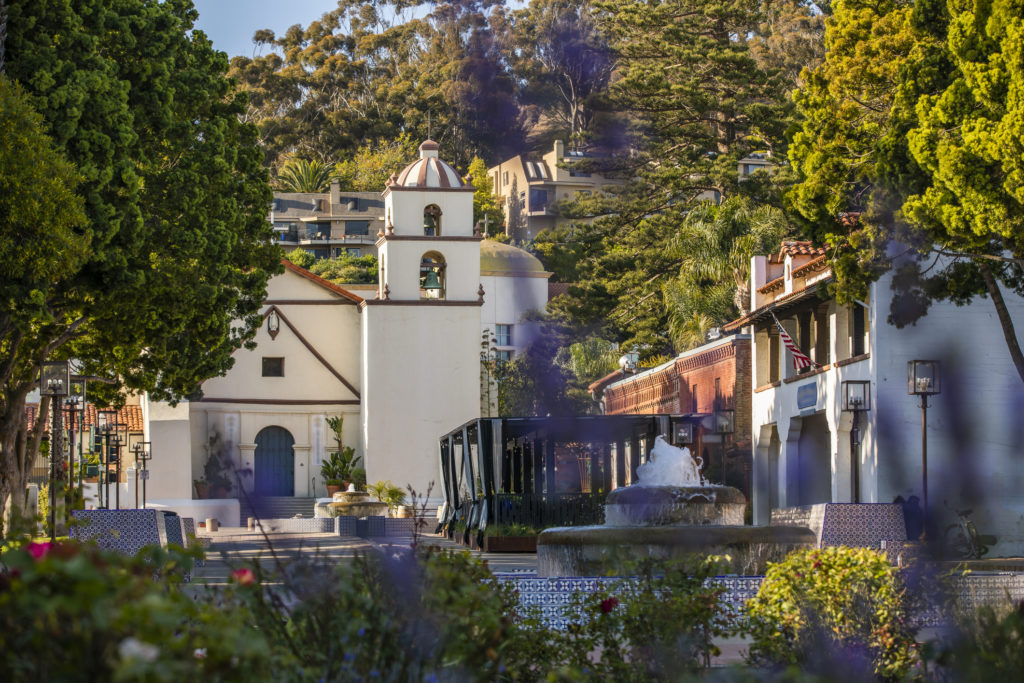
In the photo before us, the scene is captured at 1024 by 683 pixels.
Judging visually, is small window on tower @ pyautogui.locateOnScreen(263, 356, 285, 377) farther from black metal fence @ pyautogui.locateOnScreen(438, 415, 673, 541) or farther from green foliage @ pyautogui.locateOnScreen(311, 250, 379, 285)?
green foliage @ pyautogui.locateOnScreen(311, 250, 379, 285)

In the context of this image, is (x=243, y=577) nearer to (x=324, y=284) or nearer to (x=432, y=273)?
(x=432, y=273)

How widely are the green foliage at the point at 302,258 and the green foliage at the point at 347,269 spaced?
20 cm

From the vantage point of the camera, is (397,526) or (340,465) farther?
(340,465)

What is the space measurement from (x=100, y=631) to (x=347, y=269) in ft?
216

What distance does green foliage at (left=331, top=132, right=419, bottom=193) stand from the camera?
81938mm

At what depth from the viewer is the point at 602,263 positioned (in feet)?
154

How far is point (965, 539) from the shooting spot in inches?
952

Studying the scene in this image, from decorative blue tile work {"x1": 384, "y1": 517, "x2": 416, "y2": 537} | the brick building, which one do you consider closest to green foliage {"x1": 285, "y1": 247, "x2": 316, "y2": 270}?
the brick building

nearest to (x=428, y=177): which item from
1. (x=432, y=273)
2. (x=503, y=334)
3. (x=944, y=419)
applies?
(x=432, y=273)

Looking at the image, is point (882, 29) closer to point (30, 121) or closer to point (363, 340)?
point (30, 121)

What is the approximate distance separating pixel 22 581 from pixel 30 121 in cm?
1623

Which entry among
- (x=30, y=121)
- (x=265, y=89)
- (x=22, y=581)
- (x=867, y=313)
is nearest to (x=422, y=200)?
(x=867, y=313)

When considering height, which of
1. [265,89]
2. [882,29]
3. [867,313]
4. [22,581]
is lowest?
[22,581]

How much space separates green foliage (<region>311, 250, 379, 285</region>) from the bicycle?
44.3 meters
